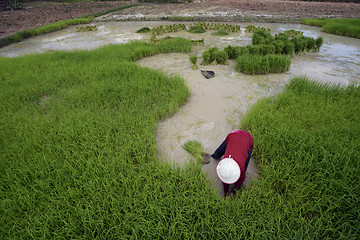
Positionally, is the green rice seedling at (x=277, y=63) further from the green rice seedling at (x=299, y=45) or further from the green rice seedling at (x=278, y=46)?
the green rice seedling at (x=299, y=45)

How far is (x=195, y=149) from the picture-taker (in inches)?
98.6

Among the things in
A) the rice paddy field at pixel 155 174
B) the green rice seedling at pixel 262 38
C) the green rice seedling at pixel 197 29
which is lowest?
the rice paddy field at pixel 155 174

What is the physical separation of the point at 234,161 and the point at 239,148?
0.25 m

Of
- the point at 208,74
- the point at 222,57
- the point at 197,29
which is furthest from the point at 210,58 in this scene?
the point at 197,29

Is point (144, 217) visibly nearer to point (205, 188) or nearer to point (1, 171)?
point (205, 188)

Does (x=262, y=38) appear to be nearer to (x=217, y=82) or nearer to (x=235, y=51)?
(x=235, y=51)

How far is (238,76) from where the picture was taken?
4785 millimetres

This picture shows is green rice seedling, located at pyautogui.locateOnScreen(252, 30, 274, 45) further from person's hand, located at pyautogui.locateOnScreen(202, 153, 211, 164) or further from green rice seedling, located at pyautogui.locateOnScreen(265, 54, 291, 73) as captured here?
person's hand, located at pyautogui.locateOnScreen(202, 153, 211, 164)

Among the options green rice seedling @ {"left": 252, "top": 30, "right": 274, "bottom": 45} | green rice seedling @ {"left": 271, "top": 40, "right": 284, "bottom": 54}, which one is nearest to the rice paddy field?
green rice seedling @ {"left": 271, "top": 40, "right": 284, "bottom": 54}

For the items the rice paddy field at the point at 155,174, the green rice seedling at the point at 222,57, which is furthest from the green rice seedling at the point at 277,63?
the rice paddy field at the point at 155,174

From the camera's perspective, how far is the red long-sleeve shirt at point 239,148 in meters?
1.70

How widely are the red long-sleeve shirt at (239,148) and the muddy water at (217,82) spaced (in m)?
0.40

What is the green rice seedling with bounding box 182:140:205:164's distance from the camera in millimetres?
2420

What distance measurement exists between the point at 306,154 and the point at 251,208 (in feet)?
3.28
